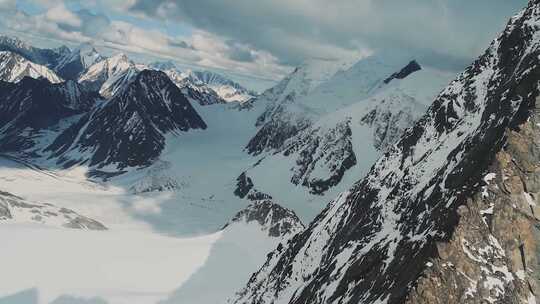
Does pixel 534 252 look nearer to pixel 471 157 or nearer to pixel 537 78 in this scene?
pixel 471 157

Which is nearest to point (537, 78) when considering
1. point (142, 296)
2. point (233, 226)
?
point (142, 296)

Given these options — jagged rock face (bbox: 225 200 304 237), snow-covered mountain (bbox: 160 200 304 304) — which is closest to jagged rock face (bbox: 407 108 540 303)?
snow-covered mountain (bbox: 160 200 304 304)

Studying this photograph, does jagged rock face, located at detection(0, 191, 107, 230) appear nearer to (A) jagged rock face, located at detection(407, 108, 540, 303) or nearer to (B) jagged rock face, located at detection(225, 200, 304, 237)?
(B) jagged rock face, located at detection(225, 200, 304, 237)

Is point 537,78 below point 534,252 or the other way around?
the other way around

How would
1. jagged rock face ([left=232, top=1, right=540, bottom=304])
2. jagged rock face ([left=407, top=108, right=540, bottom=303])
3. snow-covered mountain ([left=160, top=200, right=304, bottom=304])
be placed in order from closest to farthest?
1. jagged rock face ([left=407, top=108, right=540, bottom=303])
2. jagged rock face ([left=232, top=1, right=540, bottom=304])
3. snow-covered mountain ([left=160, top=200, right=304, bottom=304])

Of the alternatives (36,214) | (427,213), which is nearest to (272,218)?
(36,214)

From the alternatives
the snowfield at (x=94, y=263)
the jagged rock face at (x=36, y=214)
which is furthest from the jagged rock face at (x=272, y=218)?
the jagged rock face at (x=36, y=214)

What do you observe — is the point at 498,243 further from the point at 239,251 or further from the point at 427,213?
the point at 239,251
